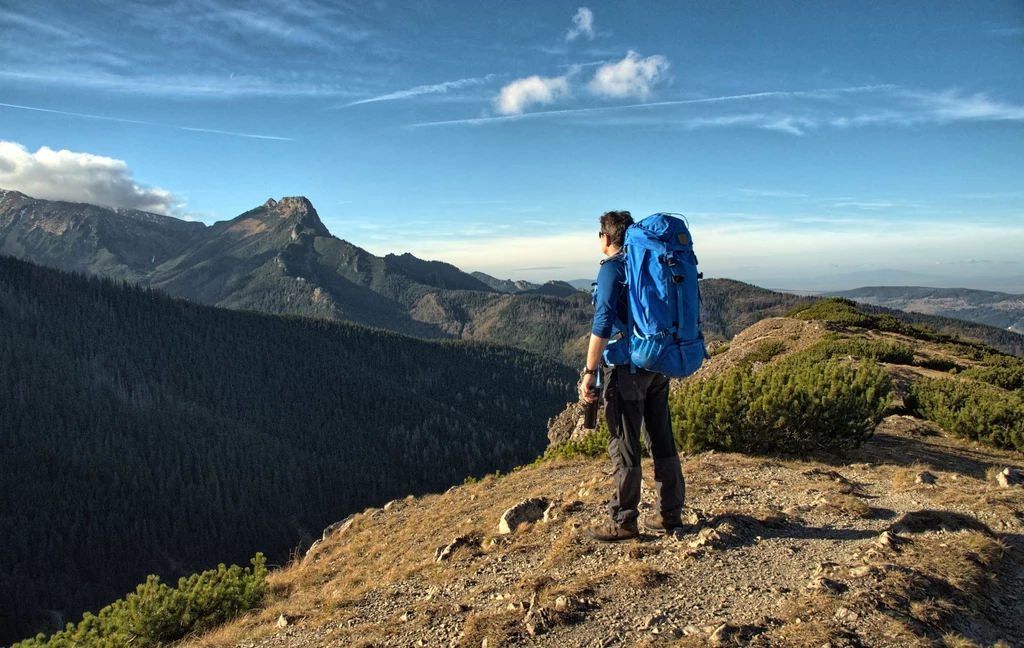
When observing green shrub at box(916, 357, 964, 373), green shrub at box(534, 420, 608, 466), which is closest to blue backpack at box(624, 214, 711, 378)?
green shrub at box(534, 420, 608, 466)

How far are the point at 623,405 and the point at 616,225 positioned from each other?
189cm

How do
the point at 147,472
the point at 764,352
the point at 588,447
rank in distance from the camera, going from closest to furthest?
1. the point at 588,447
2. the point at 764,352
3. the point at 147,472

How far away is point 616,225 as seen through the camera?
6262mm

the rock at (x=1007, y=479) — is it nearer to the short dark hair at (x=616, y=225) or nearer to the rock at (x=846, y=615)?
the rock at (x=846, y=615)

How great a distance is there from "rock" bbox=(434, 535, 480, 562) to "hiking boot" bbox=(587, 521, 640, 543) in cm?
168

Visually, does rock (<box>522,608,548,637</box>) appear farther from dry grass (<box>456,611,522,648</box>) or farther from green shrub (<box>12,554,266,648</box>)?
green shrub (<box>12,554,266,648</box>)

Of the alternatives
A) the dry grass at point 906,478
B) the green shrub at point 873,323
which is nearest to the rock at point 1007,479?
the dry grass at point 906,478

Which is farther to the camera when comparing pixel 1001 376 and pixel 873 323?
pixel 873 323

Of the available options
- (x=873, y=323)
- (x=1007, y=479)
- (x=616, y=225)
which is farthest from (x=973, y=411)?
(x=873, y=323)

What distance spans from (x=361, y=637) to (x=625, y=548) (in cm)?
280

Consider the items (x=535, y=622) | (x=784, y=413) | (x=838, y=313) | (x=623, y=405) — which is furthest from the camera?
(x=838, y=313)

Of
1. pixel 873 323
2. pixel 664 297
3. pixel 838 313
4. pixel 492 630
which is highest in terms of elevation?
pixel 664 297

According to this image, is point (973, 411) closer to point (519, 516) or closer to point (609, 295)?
point (519, 516)

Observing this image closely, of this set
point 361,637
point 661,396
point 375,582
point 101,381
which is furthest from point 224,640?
point 101,381
